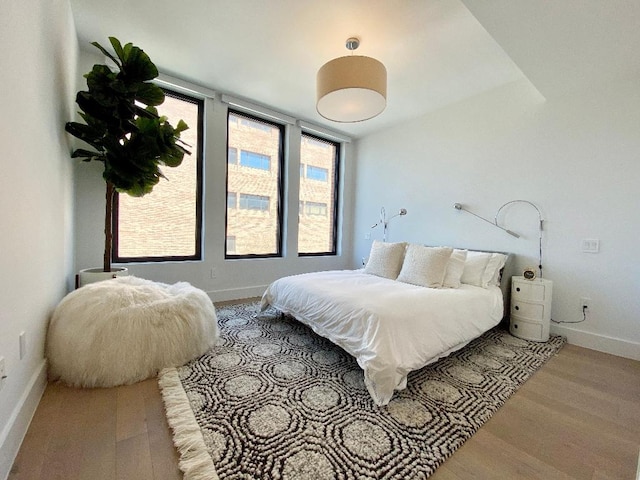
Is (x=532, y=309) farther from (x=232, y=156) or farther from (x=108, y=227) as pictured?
(x=108, y=227)

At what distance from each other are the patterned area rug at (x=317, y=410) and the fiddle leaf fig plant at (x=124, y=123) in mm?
1611

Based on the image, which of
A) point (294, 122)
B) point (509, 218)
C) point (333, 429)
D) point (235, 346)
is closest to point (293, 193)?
point (294, 122)

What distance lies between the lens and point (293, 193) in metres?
4.11

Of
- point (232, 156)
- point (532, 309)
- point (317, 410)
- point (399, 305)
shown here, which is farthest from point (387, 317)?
point (232, 156)

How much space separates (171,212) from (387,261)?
2.56 m

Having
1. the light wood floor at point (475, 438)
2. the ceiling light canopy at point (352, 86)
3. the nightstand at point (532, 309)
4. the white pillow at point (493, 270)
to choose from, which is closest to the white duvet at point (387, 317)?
the white pillow at point (493, 270)

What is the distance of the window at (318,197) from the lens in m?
4.39

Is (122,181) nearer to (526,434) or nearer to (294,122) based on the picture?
(294,122)

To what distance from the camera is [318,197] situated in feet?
15.1

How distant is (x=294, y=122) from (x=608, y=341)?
13.9 ft

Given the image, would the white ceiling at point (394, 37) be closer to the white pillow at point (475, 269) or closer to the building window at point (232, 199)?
the building window at point (232, 199)

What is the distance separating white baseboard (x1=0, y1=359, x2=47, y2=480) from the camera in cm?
102

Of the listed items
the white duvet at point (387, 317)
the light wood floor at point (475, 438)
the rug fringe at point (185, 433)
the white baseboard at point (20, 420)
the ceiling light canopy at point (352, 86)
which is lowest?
the light wood floor at point (475, 438)

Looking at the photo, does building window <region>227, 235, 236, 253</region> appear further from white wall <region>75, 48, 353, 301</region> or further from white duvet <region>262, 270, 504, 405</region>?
white duvet <region>262, 270, 504, 405</region>
